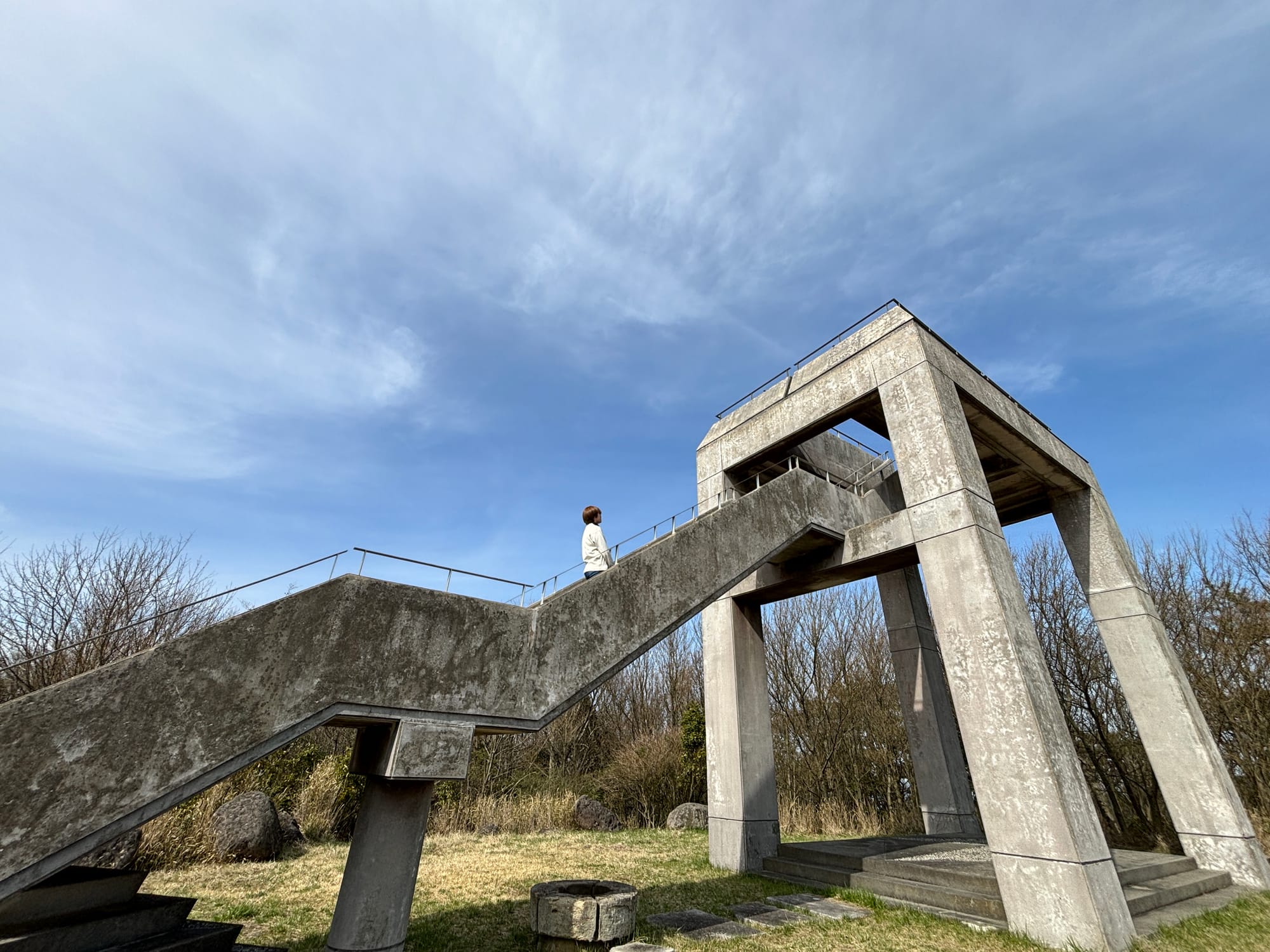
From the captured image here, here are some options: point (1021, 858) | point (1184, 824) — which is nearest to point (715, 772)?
point (1021, 858)

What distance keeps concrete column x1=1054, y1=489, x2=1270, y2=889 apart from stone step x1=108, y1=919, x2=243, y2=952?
13.7 meters

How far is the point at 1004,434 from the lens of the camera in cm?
1105

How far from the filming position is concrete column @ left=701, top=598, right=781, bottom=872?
10.1m

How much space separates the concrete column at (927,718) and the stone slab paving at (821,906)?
16.5ft

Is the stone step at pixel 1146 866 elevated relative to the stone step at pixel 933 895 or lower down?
elevated

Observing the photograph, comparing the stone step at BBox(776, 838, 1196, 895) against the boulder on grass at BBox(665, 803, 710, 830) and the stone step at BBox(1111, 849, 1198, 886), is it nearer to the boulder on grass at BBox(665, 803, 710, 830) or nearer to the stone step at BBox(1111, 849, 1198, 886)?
the stone step at BBox(1111, 849, 1198, 886)

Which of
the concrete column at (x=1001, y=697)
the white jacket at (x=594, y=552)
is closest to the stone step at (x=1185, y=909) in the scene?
the concrete column at (x=1001, y=697)

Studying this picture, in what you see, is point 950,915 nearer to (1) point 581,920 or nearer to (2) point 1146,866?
(2) point 1146,866

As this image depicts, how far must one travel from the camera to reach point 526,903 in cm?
793

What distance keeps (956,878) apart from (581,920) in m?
5.33

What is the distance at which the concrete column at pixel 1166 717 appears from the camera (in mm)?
9211

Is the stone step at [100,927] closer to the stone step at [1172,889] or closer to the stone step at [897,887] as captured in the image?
the stone step at [897,887]

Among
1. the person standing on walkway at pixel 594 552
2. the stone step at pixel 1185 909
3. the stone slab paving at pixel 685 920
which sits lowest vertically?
the stone slab paving at pixel 685 920

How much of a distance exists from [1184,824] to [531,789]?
53.4 feet
